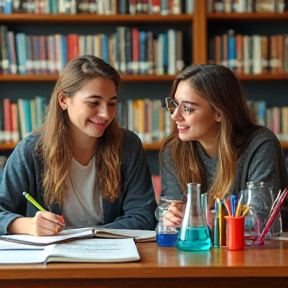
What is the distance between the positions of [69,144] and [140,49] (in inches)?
54.7

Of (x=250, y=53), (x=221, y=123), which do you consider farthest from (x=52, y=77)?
(x=221, y=123)

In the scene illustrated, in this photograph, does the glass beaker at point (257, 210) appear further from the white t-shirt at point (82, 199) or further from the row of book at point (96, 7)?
the row of book at point (96, 7)

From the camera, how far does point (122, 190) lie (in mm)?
2066

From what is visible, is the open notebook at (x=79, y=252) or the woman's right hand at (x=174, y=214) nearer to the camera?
the open notebook at (x=79, y=252)

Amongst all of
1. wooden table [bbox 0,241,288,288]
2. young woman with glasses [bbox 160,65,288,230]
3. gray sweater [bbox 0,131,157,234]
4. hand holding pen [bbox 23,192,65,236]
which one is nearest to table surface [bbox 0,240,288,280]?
wooden table [bbox 0,241,288,288]

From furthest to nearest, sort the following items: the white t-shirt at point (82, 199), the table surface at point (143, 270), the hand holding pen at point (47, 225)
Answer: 1. the white t-shirt at point (82, 199)
2. the hand holding pen at point (47, 225)
3. the table surface at point (143, 270)

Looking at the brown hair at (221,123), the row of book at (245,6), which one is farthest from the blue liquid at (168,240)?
the row of book at (245,6)

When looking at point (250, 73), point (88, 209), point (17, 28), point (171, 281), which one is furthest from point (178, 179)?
point (17, 28)

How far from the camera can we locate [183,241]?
1.49 metres

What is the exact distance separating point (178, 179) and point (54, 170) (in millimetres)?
419

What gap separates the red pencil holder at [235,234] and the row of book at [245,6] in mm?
2010

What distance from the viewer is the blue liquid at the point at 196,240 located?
1486mm

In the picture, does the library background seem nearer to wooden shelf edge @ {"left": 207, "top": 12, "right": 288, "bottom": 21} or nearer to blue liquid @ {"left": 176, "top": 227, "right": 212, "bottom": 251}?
wooden shelf edge @ {"left": 207, "top": 12, "right": 288, "bottom": 21}

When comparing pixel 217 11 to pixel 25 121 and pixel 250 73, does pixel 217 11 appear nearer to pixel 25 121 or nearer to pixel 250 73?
pixel 250 73
